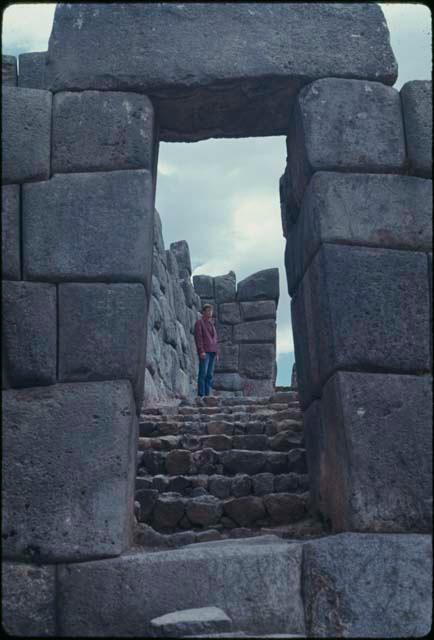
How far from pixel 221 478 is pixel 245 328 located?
9.62 m

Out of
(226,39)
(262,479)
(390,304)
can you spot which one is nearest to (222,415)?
(262,479)

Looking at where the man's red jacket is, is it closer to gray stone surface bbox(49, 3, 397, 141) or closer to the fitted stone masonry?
the fitted stone masonry

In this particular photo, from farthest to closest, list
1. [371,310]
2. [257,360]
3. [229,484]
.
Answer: [257,360]
[229,484]
[371,310]

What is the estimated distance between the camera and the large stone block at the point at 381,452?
14.3 feet

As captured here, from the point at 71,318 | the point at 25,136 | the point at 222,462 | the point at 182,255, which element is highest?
the point at 182,255

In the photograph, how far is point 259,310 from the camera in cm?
1545

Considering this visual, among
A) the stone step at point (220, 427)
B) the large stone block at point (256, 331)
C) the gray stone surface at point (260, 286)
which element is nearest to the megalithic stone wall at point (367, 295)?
the stone step at point (220, 427)

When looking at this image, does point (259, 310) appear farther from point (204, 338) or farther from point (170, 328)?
point (170, 328)

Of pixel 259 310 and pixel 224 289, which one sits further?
pixel 224 289

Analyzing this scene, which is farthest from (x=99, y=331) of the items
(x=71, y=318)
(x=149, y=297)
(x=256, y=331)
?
(x=256, y=331)

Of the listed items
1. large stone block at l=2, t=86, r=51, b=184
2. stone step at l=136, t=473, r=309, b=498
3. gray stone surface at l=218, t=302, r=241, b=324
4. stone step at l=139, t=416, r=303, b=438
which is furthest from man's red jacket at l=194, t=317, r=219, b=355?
large stone block at l=2, t=86, r=51, b=184

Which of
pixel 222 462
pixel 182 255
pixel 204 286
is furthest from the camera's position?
pixel 204 286

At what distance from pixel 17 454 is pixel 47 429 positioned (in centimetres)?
21

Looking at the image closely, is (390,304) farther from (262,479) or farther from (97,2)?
(97,2)
